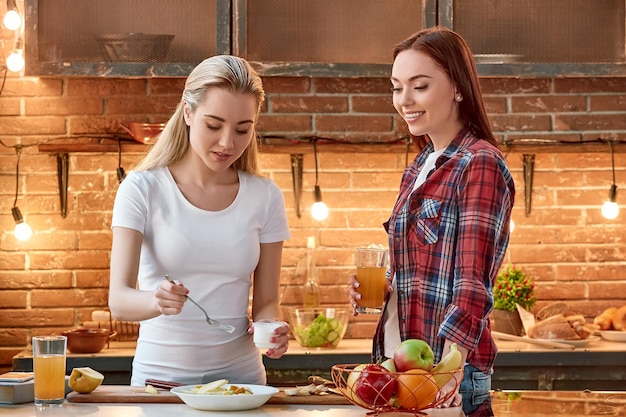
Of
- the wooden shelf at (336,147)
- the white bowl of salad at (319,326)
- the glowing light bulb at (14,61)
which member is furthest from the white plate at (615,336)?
the glowing light bulb at (14,61)

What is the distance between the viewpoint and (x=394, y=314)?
2506 mm

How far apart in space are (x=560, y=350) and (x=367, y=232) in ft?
3.34

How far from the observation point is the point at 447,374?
6.20 ft

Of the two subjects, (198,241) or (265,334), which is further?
(198,241)

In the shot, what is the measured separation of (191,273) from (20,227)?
6.03ft

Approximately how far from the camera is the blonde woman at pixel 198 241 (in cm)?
246

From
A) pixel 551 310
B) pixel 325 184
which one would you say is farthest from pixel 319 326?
pixel 551 310

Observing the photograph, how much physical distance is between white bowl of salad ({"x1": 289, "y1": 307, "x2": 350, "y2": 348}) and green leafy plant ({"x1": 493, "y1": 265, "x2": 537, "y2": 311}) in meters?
0.65

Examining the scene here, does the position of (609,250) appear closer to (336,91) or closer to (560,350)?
(560,350)

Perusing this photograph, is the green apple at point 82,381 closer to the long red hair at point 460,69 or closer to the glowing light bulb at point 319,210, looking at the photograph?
the long red hair at point 460,69

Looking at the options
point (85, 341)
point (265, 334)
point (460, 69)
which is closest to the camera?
point (265, 334)

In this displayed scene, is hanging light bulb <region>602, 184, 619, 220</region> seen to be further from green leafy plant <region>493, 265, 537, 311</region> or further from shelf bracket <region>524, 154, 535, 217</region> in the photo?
green leafy plant <region>493, 265, 537, 311</region>

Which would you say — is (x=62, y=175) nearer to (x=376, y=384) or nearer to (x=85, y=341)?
(x=85, y=341)

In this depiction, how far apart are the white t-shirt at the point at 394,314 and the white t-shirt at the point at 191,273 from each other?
36 centimetres
